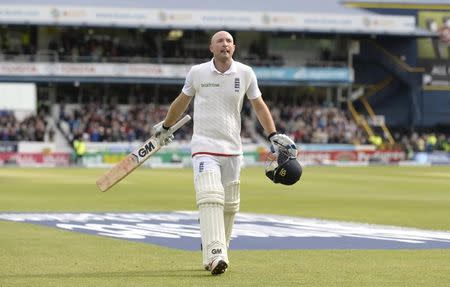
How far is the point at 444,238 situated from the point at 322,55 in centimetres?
5692

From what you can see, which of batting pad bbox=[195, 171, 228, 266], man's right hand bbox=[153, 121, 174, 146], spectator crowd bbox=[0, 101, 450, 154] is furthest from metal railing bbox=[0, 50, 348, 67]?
batting pad bbox=[195, 171, 228, 266]

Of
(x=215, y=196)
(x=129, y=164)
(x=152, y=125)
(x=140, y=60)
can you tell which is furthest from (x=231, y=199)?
(x=140, y=60)

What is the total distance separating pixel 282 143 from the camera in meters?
11.2

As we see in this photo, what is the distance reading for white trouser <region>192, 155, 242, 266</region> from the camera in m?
10.7

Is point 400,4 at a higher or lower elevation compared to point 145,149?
higher

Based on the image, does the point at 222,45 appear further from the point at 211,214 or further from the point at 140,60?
the point at 140,60

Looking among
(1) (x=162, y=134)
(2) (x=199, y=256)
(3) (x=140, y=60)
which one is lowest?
(2) (x=199, y=256)

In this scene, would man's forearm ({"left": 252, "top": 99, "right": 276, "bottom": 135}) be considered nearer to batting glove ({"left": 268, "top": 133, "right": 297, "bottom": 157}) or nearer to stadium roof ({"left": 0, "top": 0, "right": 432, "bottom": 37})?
batting glove ({"left": 268, "top": 133, "right": 297, "bottom": 157})

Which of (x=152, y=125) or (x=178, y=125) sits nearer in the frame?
(x=178, y=125)

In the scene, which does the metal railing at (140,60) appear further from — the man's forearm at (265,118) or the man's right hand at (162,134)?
the man's forearm at (265,118)

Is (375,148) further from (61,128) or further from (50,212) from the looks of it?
(50,212)

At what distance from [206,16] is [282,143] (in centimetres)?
5563

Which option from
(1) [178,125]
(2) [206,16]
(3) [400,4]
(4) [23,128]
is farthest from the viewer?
(3) [400,4]

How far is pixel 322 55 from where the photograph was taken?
236ft
